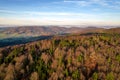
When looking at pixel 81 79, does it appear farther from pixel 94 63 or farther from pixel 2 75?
pixel 2 75

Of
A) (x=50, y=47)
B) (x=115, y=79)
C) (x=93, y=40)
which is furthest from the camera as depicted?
(x=93, y=40)

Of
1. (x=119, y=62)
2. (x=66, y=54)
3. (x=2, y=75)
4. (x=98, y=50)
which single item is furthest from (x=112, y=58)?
(x=2, y=75)

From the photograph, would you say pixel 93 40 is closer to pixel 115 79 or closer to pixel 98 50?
pixel 98 50

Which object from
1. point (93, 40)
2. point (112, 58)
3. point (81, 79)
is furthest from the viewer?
point (93, 40)

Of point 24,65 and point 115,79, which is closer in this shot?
point 115,79

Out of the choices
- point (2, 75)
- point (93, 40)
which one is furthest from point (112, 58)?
point (2, 75)

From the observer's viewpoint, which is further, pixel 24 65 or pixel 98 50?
pixel 98 50

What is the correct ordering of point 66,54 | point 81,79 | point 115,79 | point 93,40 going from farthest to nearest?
point 93,40, point 66,54, point 81,79, point 115,79

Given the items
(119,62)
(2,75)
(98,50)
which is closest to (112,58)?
(119,62)

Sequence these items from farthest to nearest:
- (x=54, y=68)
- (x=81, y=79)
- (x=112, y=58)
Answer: (x=112, y=58) → (x=54, y=68) → (x=81, y=79)
